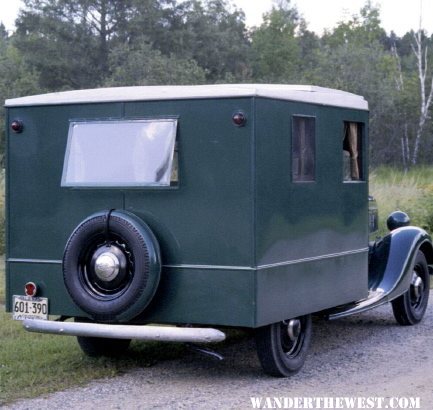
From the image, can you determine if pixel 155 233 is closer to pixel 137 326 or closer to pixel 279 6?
pixel 137 326

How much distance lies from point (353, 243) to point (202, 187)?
2069mm

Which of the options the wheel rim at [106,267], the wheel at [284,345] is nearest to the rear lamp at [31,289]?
the wheel rim at [106,267]

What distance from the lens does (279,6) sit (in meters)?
61.2

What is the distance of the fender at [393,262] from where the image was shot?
9.11 m

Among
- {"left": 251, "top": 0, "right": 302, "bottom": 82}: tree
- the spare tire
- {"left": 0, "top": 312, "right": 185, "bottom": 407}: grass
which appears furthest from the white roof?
{"left": 251, "top": 0, "right": 302, "bottom": 82}: tree

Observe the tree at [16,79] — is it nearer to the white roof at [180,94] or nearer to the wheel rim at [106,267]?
the white roof at [180,94]

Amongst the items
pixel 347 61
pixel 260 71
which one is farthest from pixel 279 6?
pixel 347 61

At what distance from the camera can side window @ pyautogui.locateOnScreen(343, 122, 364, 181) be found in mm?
8414

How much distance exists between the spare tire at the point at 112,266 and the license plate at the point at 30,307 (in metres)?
0.39

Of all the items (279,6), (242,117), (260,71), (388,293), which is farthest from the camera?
(279,6)

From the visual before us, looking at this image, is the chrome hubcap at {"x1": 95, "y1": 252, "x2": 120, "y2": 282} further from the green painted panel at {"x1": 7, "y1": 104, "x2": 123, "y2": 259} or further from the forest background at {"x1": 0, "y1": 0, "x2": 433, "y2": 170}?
the forest background at {"x1": 0, "y1": 0, "x2": 433, "y2": 170}

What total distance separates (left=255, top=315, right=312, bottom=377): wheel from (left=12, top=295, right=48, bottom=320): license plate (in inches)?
65.5

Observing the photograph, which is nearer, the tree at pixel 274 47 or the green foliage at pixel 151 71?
the green foliage at pixel 151 71

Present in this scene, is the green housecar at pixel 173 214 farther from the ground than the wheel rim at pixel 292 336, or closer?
farther from the ground
